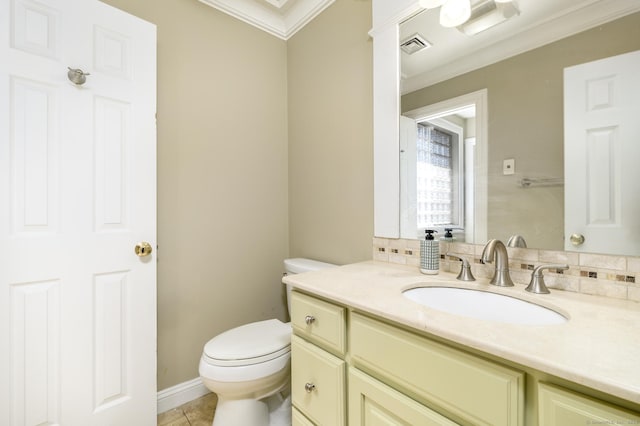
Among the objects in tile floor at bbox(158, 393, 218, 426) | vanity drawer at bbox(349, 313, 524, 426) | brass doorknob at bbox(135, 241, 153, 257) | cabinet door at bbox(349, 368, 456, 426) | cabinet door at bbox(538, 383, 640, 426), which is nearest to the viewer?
cabinet door at bbox(538, 383, 640, 426)

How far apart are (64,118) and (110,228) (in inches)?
19.0

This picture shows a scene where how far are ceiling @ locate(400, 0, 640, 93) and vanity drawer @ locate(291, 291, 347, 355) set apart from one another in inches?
41.3

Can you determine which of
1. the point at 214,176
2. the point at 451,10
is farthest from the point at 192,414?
the point at 451,10

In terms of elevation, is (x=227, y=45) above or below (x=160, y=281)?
above

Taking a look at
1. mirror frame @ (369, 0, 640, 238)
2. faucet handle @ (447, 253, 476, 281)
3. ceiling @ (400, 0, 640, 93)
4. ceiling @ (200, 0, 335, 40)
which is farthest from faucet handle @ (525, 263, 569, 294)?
ceiling @ (200, 0, 335, 40)

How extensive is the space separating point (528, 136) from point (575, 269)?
1.51ft

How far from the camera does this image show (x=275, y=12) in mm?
1908

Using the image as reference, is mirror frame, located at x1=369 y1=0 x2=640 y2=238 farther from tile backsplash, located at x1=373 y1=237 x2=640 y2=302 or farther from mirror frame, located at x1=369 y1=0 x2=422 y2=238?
tile backsplash, located at x1=373 y1=237 x2=640 y2=302

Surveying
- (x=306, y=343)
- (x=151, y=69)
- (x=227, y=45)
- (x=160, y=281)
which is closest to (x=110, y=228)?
(x=160, y=281)

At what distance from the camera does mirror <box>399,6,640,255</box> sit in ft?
2.77

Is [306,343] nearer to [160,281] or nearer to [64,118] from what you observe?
[160,281]

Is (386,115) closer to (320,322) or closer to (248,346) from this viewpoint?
(320,322)

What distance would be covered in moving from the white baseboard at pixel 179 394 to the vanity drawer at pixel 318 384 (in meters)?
0.89

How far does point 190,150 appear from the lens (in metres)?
1.62
